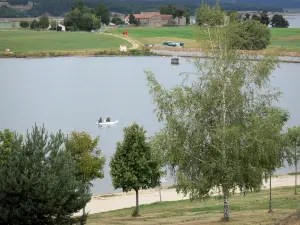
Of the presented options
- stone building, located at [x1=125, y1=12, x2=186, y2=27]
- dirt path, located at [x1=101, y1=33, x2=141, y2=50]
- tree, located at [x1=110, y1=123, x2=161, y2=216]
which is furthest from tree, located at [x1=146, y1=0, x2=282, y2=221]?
stone building, located at [x1=125, y1=12, x2=186, y2=27]

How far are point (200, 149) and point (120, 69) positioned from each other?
7422 centimetres

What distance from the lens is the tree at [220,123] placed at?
17.9m

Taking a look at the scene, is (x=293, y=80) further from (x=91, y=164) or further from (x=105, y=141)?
(x=91, y=164)

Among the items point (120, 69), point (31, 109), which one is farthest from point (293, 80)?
point (31, 109)

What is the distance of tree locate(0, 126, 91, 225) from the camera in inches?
623

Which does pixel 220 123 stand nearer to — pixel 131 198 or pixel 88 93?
pixel 131 198

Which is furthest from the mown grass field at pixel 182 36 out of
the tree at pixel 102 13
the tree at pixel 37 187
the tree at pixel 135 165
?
the tree at pixel 37 187

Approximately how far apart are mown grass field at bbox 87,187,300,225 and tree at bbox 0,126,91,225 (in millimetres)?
3464

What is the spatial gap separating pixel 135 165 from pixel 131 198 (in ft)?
20.8

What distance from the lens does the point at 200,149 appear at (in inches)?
717

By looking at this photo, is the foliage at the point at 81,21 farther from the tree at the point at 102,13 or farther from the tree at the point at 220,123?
the tree at the point at 220,123

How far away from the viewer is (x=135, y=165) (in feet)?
73.9

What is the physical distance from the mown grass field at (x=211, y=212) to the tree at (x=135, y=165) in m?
0.87

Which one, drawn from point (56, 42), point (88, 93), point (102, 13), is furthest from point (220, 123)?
point (102, 13)
